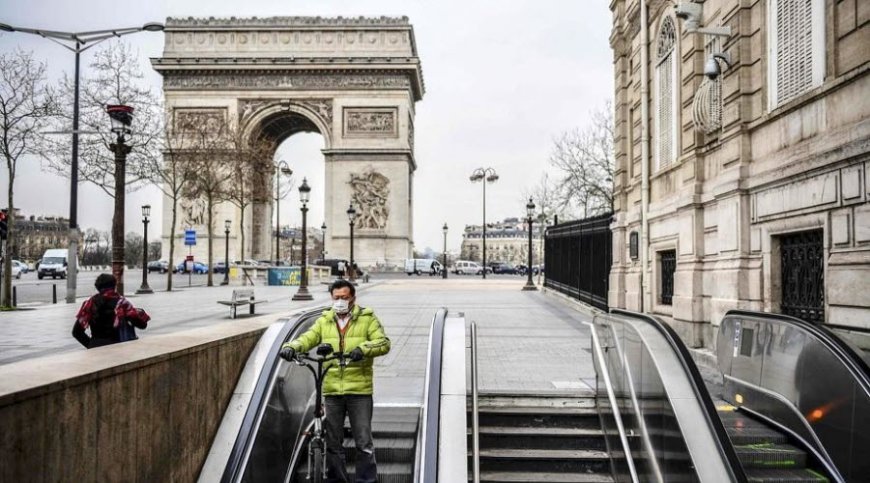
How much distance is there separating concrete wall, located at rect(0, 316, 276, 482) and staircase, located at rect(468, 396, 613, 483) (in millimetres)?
2350

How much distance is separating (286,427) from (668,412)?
10.3 feet

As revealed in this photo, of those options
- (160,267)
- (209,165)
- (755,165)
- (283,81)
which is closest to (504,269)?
(283,81)

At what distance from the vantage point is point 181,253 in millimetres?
51906

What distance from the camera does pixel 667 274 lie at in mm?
12867

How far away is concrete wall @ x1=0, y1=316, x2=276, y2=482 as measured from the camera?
12.2 feet

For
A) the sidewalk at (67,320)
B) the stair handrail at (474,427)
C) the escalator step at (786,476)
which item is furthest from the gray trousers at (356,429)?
the sidewalk at (67,320)

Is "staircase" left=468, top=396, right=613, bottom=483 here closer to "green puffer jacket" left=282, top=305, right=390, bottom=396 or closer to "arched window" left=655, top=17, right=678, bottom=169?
"green puffer jacket" left=282, top=305, right=390, bottom=396

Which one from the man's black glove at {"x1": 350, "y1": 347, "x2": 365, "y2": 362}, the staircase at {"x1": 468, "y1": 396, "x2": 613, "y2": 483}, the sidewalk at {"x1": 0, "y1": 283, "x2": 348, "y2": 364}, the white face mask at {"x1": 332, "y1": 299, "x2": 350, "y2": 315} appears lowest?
the staircase at {"x1": 468, "y1": 396, "x2": 613, "y2": 483}

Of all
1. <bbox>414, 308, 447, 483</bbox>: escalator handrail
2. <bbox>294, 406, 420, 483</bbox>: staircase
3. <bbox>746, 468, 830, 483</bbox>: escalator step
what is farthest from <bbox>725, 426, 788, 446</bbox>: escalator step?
<bbox>294, 406, 420, 483</bbox>: staircase

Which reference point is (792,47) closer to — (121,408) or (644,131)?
(644,131)

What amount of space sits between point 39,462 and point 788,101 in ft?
26.1

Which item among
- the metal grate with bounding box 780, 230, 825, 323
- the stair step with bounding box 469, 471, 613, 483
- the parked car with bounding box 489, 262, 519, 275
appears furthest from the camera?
the parked car with bounding box 489, 262, 519, 275

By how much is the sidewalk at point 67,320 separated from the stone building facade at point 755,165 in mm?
5899

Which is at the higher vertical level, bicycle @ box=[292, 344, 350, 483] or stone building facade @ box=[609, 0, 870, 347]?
stone building facade @ box=[609, 0, 870, 347]
